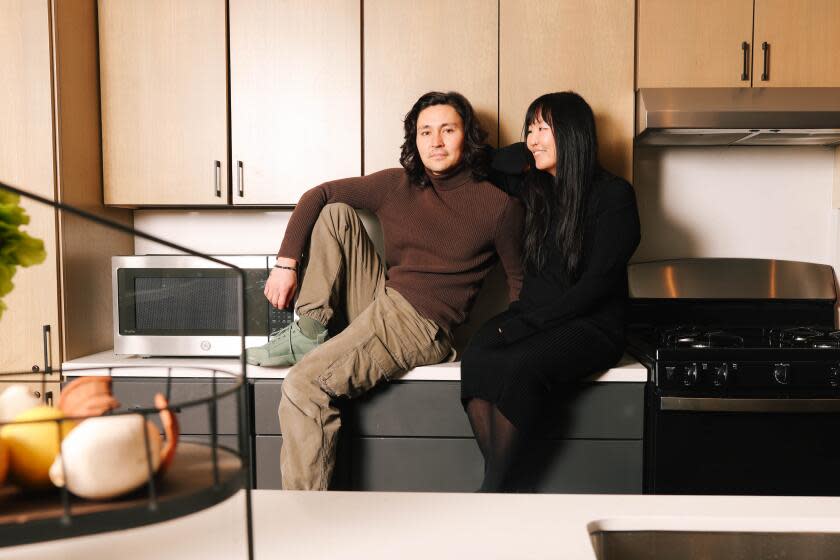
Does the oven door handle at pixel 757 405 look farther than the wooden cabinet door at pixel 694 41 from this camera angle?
No

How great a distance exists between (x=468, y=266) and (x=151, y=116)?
1100 millimetres

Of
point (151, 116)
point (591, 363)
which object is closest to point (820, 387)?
point (591, 363)

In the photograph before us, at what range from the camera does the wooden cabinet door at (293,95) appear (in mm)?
2090

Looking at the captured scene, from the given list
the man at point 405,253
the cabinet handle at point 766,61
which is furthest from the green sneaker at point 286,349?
the cabinet handle at point 766,61

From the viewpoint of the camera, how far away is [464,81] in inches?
82.3

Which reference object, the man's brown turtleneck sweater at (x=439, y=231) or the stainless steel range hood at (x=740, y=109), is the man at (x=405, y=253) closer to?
the man's brown turtleneck sweater at (x=439, y=231)

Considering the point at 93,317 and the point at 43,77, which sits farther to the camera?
the point at 93,317

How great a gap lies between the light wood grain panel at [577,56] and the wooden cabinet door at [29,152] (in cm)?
134

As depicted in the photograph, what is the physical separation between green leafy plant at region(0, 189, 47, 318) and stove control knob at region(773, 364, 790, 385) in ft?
5.72

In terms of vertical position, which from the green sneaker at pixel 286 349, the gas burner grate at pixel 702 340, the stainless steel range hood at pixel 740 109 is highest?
the stainless steel range hood at pixel 740 109

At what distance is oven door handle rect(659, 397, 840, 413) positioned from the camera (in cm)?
172

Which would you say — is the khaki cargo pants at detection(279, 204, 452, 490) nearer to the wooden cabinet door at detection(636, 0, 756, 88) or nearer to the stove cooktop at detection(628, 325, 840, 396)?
the stove cooktop at detection(628, 325, 840, 396)

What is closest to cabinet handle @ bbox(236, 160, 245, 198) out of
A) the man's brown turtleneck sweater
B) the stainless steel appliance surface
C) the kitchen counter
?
the man's brown turtleneck sweater

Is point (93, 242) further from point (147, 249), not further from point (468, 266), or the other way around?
point (468, 266)
